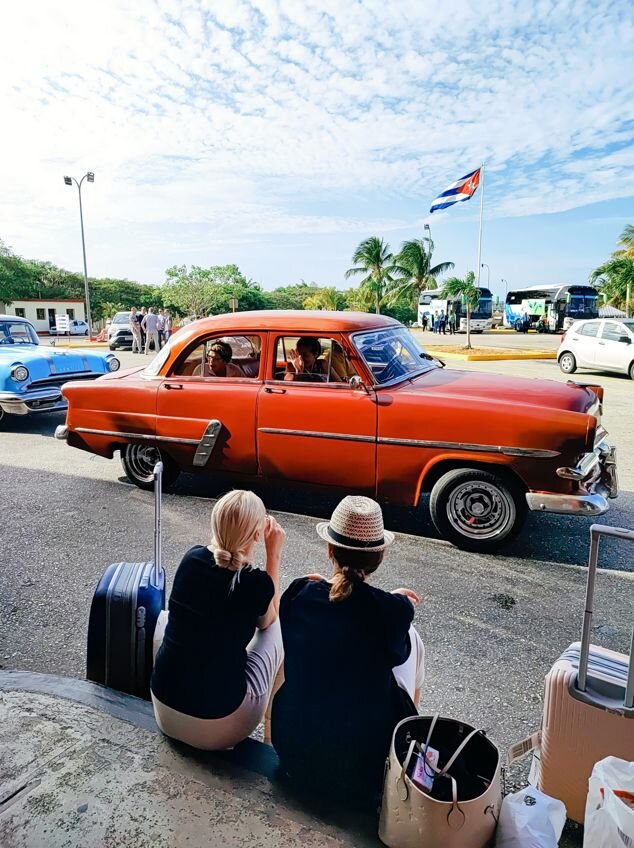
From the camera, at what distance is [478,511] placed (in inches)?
180

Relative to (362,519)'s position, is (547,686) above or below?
below

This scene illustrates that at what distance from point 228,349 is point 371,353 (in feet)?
4.34

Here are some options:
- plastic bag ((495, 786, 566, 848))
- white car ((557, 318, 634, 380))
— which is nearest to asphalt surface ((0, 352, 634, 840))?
plastic bag ((495, 786, 566, 848))

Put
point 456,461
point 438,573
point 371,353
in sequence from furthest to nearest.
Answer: point 371,353
point 456,461
point 438,573

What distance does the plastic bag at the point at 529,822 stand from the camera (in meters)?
1.83

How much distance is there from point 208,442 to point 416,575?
83.2 inches

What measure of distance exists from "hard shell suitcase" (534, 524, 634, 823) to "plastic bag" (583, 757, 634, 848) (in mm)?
227

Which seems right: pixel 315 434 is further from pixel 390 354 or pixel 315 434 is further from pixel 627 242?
pixel 627 242

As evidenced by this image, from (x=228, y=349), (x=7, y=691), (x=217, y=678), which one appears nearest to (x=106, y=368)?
(x=228, y=349)

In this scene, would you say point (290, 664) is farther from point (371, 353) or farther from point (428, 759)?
point (371, 353)

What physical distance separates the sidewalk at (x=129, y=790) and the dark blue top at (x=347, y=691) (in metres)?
0.22

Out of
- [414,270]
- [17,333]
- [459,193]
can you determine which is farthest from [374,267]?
[17,333]

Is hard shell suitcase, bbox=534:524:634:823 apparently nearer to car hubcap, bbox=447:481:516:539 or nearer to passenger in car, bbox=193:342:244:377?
car hubcap, bbox=447:481:516:539

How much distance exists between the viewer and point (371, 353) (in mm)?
4992
